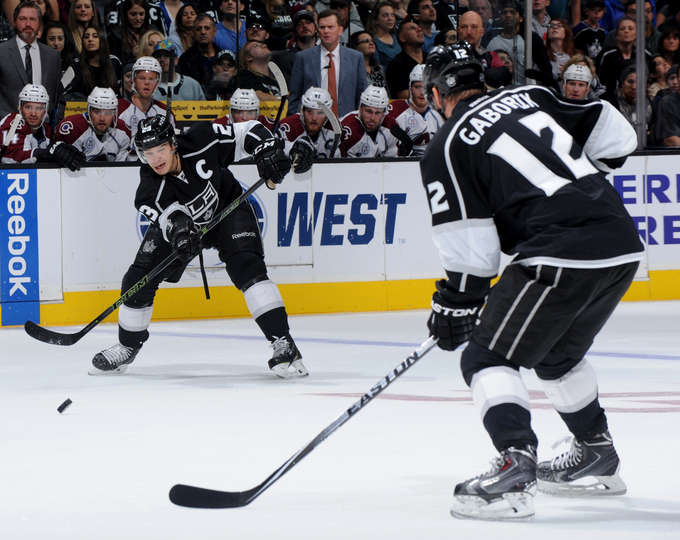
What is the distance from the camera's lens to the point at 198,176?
214 inches

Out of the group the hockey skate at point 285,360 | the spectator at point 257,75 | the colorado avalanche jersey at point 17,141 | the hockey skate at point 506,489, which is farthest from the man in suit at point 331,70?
the hockey skate at point 506,489

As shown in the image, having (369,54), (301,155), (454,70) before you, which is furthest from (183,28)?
(454,70)

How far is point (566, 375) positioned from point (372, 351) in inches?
122

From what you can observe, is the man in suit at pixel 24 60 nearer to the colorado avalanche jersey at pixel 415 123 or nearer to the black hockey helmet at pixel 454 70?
the colorado avalanche jersey at pixel 415 123

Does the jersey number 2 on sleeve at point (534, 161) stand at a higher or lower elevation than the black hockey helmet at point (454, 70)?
lower

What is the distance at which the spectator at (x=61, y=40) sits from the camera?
8.14 meters

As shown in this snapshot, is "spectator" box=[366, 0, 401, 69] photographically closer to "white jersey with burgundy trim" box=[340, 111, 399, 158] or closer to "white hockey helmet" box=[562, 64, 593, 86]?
"white jersey with burgundy trim" box=[340, 111, 399, 158]

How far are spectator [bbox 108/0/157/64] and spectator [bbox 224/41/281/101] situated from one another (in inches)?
26.2

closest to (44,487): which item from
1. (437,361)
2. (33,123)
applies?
(437,361)

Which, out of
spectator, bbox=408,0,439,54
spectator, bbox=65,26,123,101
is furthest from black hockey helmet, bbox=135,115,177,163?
spectator, bbox=408,0,439,54

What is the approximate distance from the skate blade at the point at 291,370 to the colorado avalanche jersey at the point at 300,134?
2.86 metres

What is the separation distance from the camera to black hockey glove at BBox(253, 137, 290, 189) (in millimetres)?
5387

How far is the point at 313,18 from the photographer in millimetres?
8922

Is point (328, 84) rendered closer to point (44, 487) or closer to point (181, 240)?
point (181, 240)
